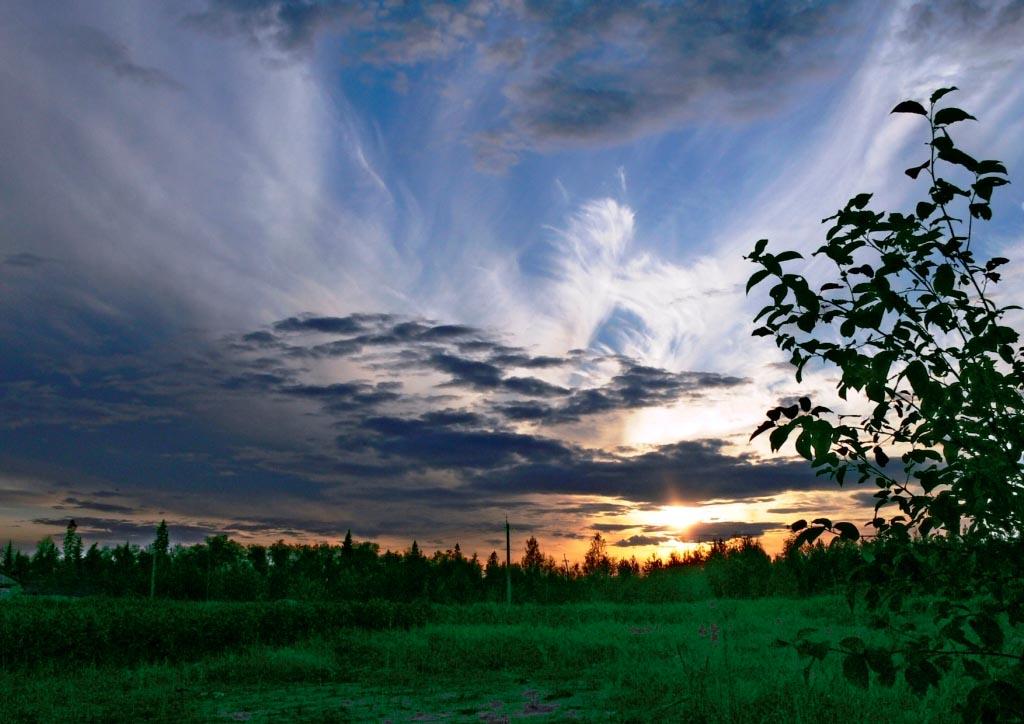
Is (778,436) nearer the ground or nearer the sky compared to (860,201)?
nearer the ground

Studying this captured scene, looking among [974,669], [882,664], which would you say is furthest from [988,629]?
[882,664]

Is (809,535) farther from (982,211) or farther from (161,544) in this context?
(161,544)

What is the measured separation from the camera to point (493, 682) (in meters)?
11.6

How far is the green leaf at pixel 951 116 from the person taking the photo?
3.08 m

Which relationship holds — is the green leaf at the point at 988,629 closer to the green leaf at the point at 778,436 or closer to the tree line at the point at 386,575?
the green leaf at the point at 778,436

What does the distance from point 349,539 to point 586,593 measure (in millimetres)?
15405

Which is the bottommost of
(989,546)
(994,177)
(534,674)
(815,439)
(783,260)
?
(534,674)

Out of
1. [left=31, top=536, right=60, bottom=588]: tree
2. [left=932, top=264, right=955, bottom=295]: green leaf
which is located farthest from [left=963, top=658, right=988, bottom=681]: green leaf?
[left=31, top=536, right=60, bottom=588]: tree

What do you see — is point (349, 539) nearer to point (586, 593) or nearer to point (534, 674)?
point (586, 593)

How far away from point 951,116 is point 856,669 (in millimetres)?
2179

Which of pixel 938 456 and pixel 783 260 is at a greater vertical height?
pixel 783 260

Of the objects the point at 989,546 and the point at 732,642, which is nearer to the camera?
the point at 989,546

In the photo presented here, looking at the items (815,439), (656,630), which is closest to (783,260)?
(815,439)

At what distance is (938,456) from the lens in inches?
139
